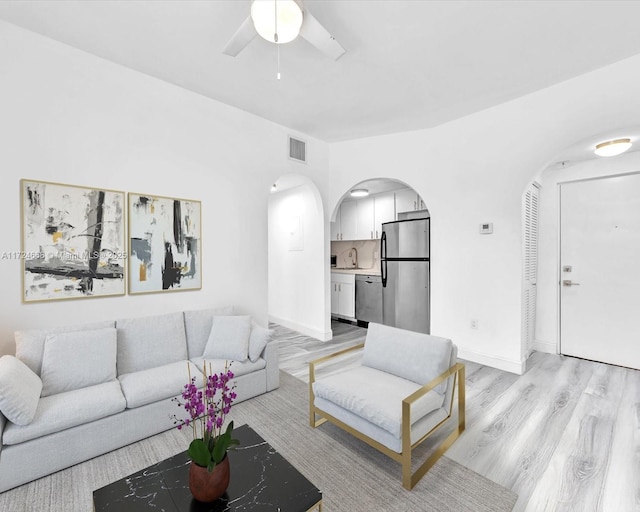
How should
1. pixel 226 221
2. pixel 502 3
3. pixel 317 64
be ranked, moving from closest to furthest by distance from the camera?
pixel 502 3 < pixel 317 64 < pixel 226 221

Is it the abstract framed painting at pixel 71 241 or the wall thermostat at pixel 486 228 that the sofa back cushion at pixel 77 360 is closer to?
the abstract framed painting at pixel 71 241

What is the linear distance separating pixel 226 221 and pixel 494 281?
312 centimetres

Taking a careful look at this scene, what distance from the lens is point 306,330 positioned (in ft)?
16.1

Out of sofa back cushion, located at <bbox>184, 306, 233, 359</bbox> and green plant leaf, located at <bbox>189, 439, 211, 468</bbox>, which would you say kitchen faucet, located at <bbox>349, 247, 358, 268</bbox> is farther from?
green plant leaf, located at <bbox>189, 439, 211, 468</bbox>

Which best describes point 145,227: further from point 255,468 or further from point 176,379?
point 255,468

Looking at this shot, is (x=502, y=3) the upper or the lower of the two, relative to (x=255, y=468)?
upper

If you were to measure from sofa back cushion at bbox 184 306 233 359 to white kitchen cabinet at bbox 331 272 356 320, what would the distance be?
3.07 m

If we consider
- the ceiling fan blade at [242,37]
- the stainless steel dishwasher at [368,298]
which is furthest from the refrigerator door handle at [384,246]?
the ceiling fan blade at [242,37]

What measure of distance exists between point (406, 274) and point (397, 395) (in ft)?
9.42

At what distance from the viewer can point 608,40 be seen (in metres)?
2.28

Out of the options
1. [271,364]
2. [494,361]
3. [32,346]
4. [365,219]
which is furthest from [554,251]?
[32,346]

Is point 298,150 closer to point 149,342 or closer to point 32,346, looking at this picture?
point 149,342

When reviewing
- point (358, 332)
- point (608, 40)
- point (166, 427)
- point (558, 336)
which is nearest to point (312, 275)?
point (358, 332)

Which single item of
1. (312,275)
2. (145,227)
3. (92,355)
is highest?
(145,227)
